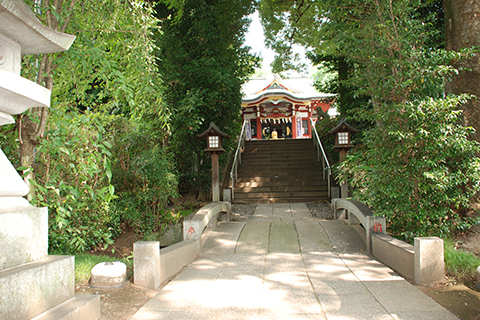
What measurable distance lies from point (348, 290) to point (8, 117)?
339 cm

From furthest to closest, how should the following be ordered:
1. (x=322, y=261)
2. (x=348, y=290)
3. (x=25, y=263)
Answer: (x=322, y=261) → (x=348, y=290) → (x=25, y=263)

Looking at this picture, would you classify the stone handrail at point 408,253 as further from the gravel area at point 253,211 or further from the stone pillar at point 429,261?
the gravel area at point 253,211

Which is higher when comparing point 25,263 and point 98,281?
point 25,263

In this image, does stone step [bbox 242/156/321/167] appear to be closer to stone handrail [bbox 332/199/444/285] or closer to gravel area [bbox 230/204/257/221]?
gravel area [bbox 230/204/257/221]

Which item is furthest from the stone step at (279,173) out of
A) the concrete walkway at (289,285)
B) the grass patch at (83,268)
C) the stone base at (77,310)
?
the stone base at (77,310)

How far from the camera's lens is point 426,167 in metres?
4.16

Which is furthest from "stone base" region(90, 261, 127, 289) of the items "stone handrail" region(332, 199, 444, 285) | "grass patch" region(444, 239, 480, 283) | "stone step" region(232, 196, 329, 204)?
"stone step" region(232, 196, 329, 204)

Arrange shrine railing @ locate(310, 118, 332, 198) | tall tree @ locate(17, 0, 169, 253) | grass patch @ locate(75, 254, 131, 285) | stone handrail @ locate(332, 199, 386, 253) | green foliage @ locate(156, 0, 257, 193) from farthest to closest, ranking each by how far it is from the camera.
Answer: shrine railing @ locate(310, 118, 332, 198) < green foliage @ locate(156, 0, 257, 193) < stone handrail @ locate(332, 199, 386, 253) < grass patch @ locate(75, 254, 131, 285) < tall tree @ locate(17, 0, 169, 253)

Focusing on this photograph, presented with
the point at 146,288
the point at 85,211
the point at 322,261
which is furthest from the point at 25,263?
the point at 322,261

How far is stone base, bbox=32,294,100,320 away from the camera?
217 cm

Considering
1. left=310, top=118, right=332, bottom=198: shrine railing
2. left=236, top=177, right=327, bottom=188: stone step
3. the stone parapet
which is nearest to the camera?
the stone parapet

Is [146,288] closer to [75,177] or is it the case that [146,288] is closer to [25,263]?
[25,263]

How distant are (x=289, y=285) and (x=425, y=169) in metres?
2.40

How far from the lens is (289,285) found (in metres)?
3.46
